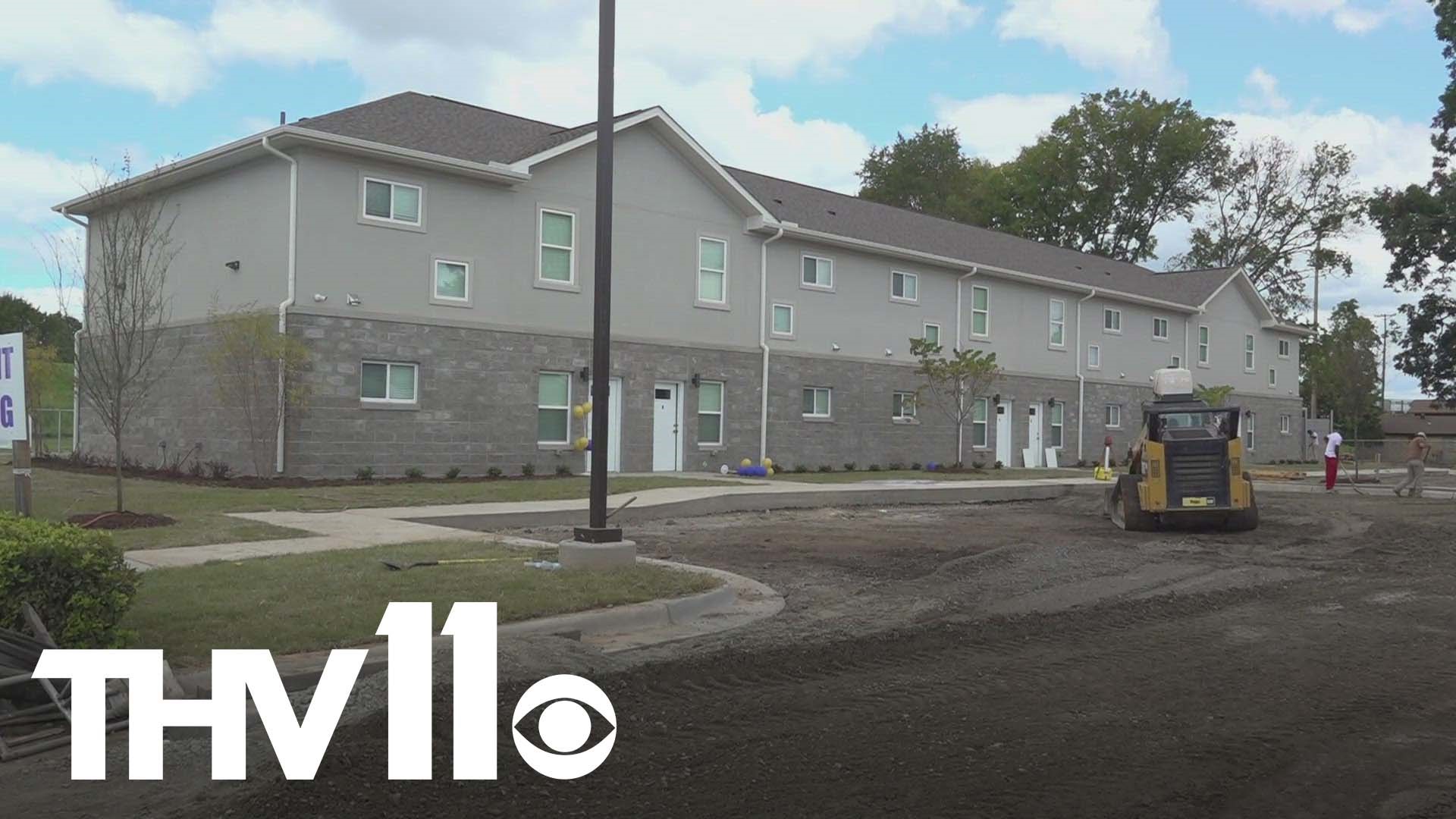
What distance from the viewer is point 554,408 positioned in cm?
2558

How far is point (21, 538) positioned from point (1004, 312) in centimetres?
3334

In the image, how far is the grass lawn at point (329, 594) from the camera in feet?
25.4

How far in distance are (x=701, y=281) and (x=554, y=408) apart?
17.5 ft

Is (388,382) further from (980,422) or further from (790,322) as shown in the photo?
(980,422)

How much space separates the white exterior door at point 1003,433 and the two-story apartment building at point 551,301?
161 mm

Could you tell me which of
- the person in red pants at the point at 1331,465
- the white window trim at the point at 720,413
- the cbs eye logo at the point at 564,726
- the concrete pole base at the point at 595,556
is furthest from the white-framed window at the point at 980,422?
the cbs eye logo at the point at 564,726

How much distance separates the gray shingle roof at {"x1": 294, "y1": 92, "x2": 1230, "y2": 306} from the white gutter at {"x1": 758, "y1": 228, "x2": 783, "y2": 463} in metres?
1.65

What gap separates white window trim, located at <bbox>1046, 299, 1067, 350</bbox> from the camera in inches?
1545

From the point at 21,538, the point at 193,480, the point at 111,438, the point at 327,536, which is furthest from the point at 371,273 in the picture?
the point at 21,538

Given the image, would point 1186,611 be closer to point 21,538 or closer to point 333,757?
point 333,757

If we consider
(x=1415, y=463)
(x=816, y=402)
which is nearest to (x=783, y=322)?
(x=816, y=402)

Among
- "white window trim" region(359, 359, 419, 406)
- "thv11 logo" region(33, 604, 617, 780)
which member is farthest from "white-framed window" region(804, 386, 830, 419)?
"thv11 logo" region(33, 604, 617, 780)

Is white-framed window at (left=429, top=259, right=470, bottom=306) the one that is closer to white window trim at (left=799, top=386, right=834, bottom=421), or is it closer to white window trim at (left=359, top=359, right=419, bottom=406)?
white window trim at (left=359, top=359, right=419, bottom=406)

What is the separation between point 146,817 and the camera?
4.91 meters
